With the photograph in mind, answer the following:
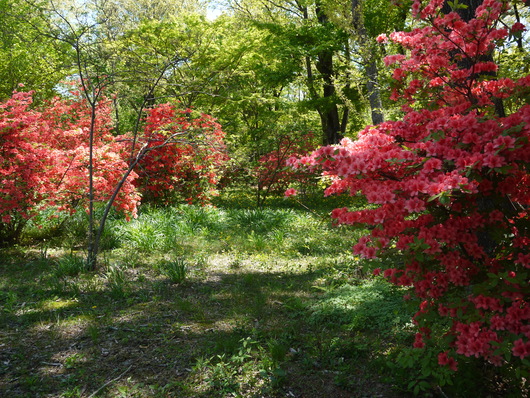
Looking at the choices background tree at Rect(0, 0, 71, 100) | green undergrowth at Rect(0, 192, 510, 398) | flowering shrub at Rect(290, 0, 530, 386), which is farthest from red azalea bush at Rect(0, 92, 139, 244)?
background tree at Rect(0, 0, 71, 100)

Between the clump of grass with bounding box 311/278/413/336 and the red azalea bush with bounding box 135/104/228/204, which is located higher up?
the red azalea bush with bounding box 135/104/228/204

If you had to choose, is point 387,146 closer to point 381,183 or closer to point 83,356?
point 381,183

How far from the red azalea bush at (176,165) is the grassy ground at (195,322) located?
253 centimetres

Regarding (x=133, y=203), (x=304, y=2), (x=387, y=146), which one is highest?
(x=304, y=2)

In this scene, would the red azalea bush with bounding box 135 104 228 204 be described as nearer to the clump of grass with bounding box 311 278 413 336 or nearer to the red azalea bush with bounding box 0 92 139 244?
the red azalea bush with bounding box 0 92 139 244

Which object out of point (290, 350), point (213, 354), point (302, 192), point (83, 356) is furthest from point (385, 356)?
point (302, 192)

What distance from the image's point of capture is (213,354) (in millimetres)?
3031

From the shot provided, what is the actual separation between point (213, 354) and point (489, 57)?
3.14 metres

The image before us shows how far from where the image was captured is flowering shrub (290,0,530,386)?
1.89m

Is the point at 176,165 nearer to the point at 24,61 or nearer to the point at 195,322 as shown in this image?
the point at 195,322

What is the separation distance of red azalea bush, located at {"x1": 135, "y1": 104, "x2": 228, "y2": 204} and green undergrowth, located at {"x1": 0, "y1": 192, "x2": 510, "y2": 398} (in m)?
2.46

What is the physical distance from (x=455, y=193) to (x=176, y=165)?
708 cm

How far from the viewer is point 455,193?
2.16 meters

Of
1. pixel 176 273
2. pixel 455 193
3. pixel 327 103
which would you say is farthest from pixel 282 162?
pixel 455 193
